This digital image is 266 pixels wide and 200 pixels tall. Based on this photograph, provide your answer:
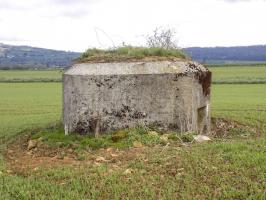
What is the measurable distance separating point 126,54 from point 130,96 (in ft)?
4.70

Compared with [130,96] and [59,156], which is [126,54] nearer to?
[130,96]

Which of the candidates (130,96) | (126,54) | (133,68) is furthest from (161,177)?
(126,54)

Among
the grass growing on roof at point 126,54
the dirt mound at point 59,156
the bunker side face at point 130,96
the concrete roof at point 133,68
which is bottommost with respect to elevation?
the dirt mound at point 59,156

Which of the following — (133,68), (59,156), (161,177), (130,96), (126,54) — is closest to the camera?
(161,177)

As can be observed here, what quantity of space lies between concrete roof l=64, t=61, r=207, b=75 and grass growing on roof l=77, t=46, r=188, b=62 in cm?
31

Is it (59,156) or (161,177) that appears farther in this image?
(59,156)

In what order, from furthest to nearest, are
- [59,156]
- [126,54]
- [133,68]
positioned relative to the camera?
1. [126,54]
2. [133,68]
3. [59,156]

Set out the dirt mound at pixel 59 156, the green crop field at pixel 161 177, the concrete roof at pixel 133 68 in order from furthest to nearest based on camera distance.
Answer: the concrete roof at pixel 133 68 → the dirt mound at pixel 59 156 → the green crop field at pixel 161 177

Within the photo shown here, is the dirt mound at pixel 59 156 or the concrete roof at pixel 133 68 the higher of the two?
the concrete roof at pixel 133 68

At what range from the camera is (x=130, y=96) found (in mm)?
11180

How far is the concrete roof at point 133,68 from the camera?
1130 centimetres

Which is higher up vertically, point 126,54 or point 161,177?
point 126,54

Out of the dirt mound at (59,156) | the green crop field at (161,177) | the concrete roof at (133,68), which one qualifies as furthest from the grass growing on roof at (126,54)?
the green crop field at (161,177)

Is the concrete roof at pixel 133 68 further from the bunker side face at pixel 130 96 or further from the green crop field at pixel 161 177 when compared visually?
the green crop field at pixel 161 177
